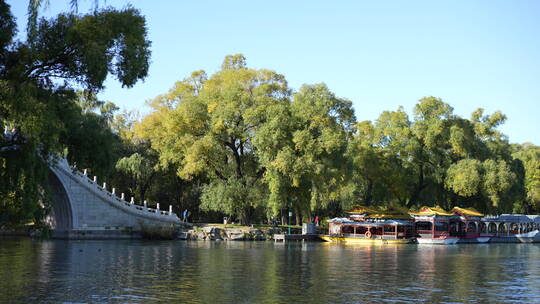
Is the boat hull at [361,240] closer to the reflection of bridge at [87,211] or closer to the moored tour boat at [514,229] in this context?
the moored tour boat at [514,229]

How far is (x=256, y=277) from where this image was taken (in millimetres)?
27938

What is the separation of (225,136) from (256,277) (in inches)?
1294

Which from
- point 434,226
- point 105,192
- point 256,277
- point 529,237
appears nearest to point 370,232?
point 434,226

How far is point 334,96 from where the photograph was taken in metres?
59.6

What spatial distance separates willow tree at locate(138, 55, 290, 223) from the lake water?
630 inches

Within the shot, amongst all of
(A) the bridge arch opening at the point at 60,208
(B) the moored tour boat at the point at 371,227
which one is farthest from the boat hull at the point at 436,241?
(A) the bridge arch opening at the point at 60,208

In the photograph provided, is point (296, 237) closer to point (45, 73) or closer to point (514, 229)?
point (514, 229)

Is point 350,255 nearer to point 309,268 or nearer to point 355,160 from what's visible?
point 309,268

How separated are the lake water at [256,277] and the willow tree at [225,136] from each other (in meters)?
16.0

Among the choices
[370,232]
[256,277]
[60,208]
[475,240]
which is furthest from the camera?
[475,240]

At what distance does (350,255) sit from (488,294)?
60.4ft

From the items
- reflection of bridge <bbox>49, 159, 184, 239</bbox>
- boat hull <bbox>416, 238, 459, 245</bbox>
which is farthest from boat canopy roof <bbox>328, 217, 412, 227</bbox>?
reflection of bridge <bbox>49, 159, 184, 239</bbox>

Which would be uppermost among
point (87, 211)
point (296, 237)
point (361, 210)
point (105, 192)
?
point (105, 192)

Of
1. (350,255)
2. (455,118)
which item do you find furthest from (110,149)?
(455,118)
